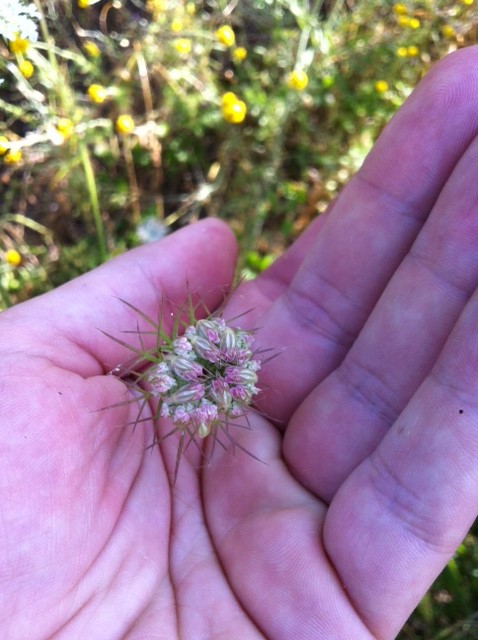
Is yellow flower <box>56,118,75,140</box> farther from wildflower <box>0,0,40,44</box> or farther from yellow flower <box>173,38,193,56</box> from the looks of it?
wildflower <box>0,0,40,44</box>

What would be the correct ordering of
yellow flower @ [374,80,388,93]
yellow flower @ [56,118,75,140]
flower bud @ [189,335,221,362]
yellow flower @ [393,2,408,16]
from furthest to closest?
1. yellow flower @ [374,80,388,93]
2. yellow flower @ [393,2,408,16]
3. yellow flower @ [56,118,75,140]
4. flower bud @ [189,335,221,362]

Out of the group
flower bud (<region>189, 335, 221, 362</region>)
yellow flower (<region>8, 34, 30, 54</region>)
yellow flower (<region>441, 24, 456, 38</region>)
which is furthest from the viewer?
yellow flower (<region>441, 24, 456, 38</region>)

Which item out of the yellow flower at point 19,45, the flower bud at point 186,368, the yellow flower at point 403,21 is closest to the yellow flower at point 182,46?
the yellow flower at point 19,45

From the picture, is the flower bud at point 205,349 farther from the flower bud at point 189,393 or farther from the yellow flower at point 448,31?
the yellow flower at point 448,31

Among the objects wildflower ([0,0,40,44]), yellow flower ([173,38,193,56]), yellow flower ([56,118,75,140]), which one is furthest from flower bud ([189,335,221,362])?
yellow flower ([173,38,193,56])

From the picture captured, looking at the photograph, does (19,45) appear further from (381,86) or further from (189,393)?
(381,86)

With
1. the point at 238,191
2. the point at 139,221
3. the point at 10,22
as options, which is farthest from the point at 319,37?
the point at 10,22

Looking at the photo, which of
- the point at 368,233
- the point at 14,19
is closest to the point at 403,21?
the point at 368,233
